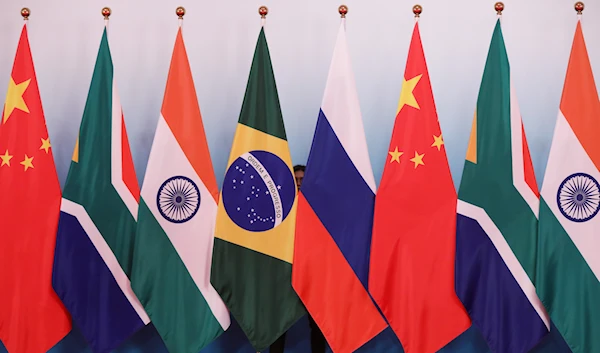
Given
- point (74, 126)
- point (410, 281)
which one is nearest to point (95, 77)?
point (74, 126)

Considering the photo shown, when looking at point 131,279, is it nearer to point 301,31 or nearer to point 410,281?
point 410,281

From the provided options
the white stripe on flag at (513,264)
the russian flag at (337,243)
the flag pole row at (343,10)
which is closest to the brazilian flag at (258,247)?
the russian flag at (337,243)

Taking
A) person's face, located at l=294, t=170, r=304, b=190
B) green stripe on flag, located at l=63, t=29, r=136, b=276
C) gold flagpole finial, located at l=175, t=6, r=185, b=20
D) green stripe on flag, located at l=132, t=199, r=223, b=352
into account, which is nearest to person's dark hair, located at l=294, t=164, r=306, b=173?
person's face, located at l=294, t=170, r=304, b=190

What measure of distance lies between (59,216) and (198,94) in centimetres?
99

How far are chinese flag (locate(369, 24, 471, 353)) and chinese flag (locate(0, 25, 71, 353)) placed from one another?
5.08 feet

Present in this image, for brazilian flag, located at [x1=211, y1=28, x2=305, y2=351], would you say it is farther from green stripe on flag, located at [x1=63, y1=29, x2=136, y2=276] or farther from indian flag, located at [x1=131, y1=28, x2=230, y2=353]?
green stripe on flag, located at [x1=63, y1=29, x2=136, y2=276]

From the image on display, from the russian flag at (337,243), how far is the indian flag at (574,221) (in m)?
0.79

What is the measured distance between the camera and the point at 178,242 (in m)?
3.40

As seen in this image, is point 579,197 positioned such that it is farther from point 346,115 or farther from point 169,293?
point 169,293

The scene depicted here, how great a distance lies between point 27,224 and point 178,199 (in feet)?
2.42

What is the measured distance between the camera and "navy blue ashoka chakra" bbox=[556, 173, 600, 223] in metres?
3.24

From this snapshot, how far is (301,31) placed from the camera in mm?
3875

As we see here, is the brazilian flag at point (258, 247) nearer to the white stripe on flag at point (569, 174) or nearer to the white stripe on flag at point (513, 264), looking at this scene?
the white stripe on flag at point (513, 264)

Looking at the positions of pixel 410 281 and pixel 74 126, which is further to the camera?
pixel 74 126
